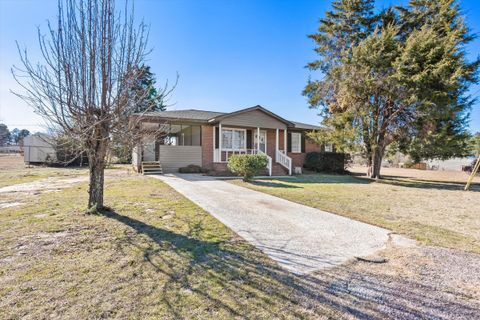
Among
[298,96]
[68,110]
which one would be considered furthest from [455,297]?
[298,96]

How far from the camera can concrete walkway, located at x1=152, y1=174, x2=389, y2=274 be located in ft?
10.2

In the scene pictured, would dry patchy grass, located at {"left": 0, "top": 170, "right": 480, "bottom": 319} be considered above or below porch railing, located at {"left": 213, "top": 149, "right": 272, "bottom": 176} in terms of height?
below

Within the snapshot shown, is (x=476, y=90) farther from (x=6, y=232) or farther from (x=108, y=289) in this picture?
(x=6, y=232)

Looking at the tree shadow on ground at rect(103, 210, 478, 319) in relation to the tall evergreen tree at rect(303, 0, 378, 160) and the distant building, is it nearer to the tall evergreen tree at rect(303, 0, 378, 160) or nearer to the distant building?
the tall evergreen tree at rect(303, 0, 378, 160)

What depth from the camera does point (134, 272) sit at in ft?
8.38

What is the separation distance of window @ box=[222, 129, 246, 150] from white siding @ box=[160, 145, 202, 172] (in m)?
2.10

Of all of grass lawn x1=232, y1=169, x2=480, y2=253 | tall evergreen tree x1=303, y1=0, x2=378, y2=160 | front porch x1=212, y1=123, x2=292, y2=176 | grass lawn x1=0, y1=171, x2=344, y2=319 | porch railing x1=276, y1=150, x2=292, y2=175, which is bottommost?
grass lawn x1=232, y1=169, x2=480, y2=253

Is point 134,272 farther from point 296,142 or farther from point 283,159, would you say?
point 296,142

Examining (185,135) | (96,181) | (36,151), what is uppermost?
(185,135)

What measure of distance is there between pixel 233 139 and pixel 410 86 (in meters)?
10.5

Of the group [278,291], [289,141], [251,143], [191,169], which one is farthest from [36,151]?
[278,291]

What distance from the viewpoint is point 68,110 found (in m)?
4.02

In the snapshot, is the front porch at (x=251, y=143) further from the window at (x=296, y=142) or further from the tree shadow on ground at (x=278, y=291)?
the tree shadow on ground at (x=278, y=291)

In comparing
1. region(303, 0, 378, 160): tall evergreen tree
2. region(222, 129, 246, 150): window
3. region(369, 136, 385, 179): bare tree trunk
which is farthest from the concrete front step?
region(369, 136, 385, 179): bare tree trunk
